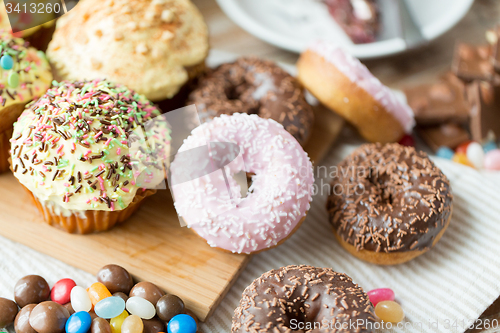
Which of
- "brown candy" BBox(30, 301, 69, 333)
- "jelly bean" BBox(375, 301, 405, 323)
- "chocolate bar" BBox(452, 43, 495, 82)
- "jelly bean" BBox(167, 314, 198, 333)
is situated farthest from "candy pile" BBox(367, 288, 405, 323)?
"chocolate bar" BBox(452, 43, 495, 82)

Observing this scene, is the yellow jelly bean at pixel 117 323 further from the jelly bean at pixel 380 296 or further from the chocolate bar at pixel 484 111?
the chocolate bar at pixel 484 111

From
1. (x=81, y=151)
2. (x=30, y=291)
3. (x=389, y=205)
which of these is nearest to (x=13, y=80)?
(x=81, y=151)

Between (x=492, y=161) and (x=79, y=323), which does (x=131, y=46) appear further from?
(x=492, y=161)

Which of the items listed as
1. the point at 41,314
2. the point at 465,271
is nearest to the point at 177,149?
the point at 41,314

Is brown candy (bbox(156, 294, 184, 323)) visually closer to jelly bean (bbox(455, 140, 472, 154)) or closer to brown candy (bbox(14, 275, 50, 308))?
brown candy (bbox(14, 275, 50, 308))

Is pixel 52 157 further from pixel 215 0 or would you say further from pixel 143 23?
pixel 215 0

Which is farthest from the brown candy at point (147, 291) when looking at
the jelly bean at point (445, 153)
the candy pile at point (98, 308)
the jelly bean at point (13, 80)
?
the jelly bean at point (445, 153)
